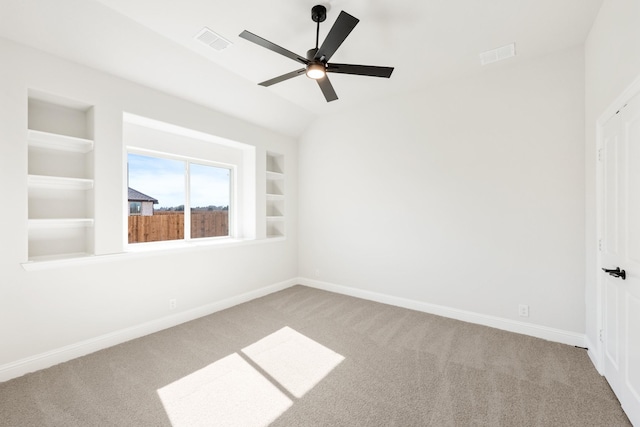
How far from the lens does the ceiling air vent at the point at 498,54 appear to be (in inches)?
111

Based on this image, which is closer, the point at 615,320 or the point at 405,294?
the point at 615,320

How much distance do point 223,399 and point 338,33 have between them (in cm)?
283

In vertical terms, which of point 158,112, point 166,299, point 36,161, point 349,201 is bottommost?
point 166,299

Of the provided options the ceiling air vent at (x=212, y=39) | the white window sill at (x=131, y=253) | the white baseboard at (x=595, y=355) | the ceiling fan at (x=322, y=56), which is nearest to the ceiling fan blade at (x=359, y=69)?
the ceiling fan at (x=322, y=56)

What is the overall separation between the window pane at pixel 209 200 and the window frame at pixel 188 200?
0.04 m

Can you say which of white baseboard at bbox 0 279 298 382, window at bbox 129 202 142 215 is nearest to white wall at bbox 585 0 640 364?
white baseboard at bbox 0 279 298 382

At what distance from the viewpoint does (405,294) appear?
3.93 m

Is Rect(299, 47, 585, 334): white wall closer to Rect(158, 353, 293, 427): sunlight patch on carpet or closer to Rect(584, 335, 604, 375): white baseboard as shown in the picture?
Rect(584, 335, 604, 375): white baseboard

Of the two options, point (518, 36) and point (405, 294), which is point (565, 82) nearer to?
point (518, 36)

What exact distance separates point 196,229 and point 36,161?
1.93m

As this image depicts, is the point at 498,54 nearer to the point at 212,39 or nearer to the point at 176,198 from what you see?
the point at 212,39

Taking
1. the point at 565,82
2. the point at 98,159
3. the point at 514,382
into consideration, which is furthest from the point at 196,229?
the point at 565,82

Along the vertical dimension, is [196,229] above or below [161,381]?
above

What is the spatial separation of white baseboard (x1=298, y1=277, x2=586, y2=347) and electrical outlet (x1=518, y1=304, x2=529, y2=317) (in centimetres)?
10
